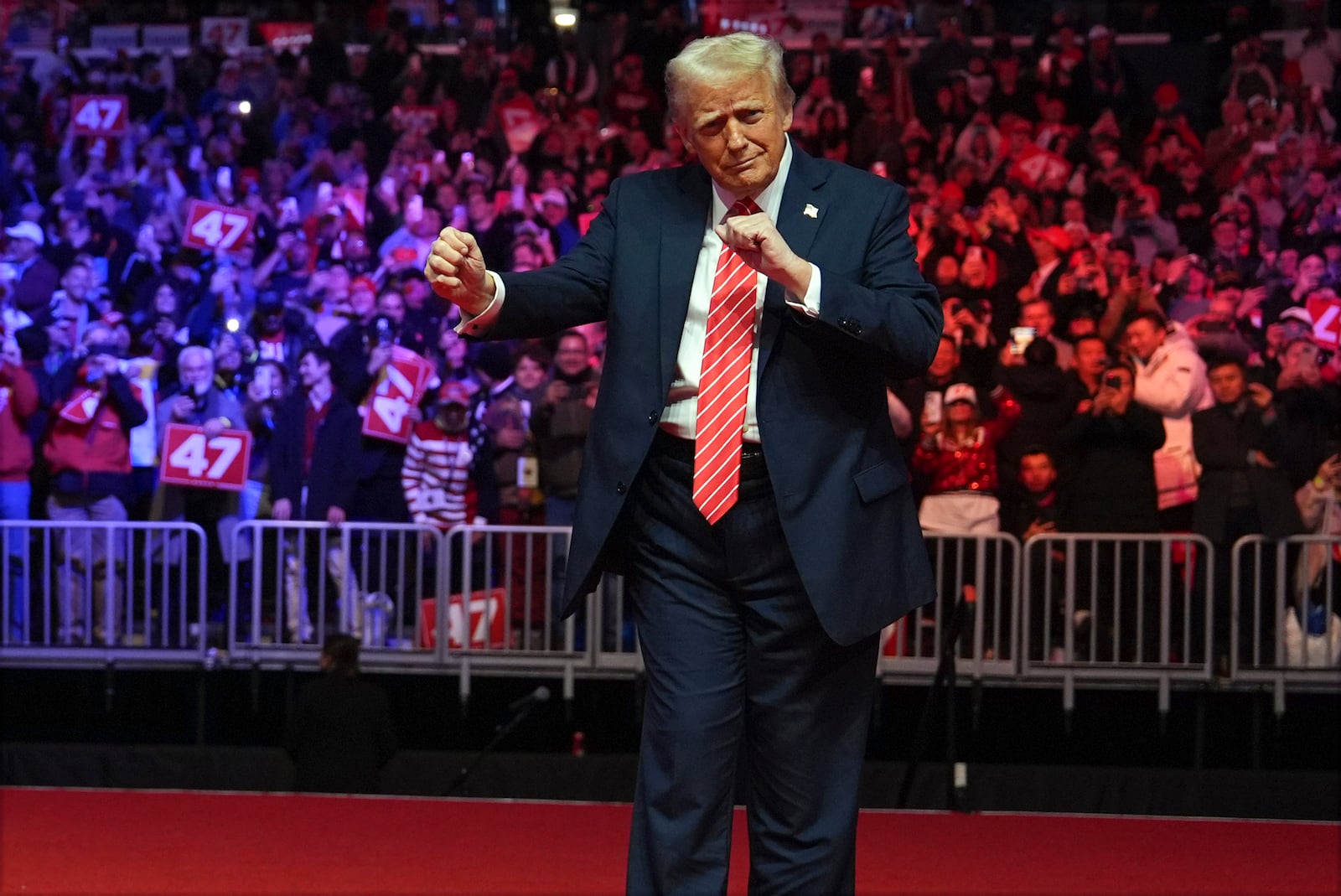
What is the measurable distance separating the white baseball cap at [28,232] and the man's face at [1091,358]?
6664 mm

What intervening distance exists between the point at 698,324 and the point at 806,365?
190 millimetres

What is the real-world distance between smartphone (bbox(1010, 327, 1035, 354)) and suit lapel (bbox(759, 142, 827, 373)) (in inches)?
227

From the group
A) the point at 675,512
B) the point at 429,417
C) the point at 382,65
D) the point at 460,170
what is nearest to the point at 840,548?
the point at 675,512

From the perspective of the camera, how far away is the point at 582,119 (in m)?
12.2

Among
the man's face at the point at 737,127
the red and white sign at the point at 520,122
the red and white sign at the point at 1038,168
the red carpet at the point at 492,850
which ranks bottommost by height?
the red carpet at the point at 492,850

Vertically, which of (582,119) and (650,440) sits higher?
(582,119)

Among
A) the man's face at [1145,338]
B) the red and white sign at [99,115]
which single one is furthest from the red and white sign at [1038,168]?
the red and white sign at [99,115]

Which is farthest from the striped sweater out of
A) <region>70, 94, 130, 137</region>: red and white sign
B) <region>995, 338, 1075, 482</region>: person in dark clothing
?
<region>70, 94, 130, 137</region>: red and white sign

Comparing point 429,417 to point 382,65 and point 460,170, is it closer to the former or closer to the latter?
point 460,170

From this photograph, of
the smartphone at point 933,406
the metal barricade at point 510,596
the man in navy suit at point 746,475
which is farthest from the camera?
the smartphone at point 933,406

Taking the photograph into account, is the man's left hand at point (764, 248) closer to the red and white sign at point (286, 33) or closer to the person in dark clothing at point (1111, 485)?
the person in dark clothing at point (1111, 485)

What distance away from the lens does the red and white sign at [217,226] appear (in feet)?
36.5

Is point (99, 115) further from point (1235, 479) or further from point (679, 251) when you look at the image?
point (679, 251)

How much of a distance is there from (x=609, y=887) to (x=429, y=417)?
15.6 ft
